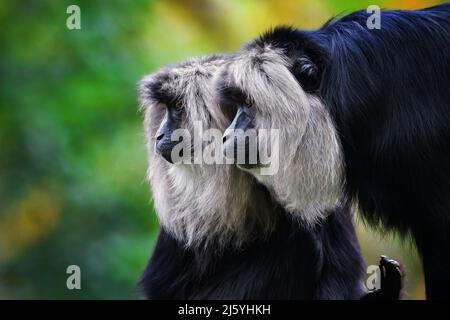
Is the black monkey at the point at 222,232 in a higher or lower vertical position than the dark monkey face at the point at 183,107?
lower

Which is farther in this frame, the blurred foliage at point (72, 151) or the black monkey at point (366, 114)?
the blurred foliage at point (72, 151)

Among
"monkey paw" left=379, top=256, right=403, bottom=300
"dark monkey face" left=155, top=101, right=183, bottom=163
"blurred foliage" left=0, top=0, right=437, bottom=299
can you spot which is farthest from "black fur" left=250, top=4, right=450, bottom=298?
"blurred foliage" left=0, top=0, right=437, bottom=299

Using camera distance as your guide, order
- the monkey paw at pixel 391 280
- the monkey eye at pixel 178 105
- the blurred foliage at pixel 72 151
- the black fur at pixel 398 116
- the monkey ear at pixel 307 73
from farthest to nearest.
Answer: the blurred foliage at pixel 72 151 → the monkey eye at pixel 178 105 → the monkey paw at pixel 391 280 → the monkey ear at pixel 307 73 → the black fur at pixel 398 116

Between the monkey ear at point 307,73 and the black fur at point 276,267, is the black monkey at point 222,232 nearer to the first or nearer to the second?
the black fur at point 276,267

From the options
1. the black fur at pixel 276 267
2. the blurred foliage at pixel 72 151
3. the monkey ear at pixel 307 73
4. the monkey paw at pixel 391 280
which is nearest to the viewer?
the monkey ear at pixel 307 73

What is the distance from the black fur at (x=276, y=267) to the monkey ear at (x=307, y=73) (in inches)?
31.2

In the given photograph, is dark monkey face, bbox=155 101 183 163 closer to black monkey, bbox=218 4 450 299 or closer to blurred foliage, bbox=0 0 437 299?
black monkey, bbox=218 4 450 299

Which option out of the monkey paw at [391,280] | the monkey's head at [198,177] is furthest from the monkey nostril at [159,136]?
the monkey paw at [391,280]

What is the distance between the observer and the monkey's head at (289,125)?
4.54 m

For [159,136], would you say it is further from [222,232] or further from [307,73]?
[307,73]

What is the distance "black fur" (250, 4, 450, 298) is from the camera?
14.0 ft

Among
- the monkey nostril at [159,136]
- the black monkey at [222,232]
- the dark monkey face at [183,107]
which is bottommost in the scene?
the black monkey at [222,232]

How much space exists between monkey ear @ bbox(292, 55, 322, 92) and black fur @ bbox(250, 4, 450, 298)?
0.8 inches

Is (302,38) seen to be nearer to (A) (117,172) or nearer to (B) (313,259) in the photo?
(B) (313,259)
